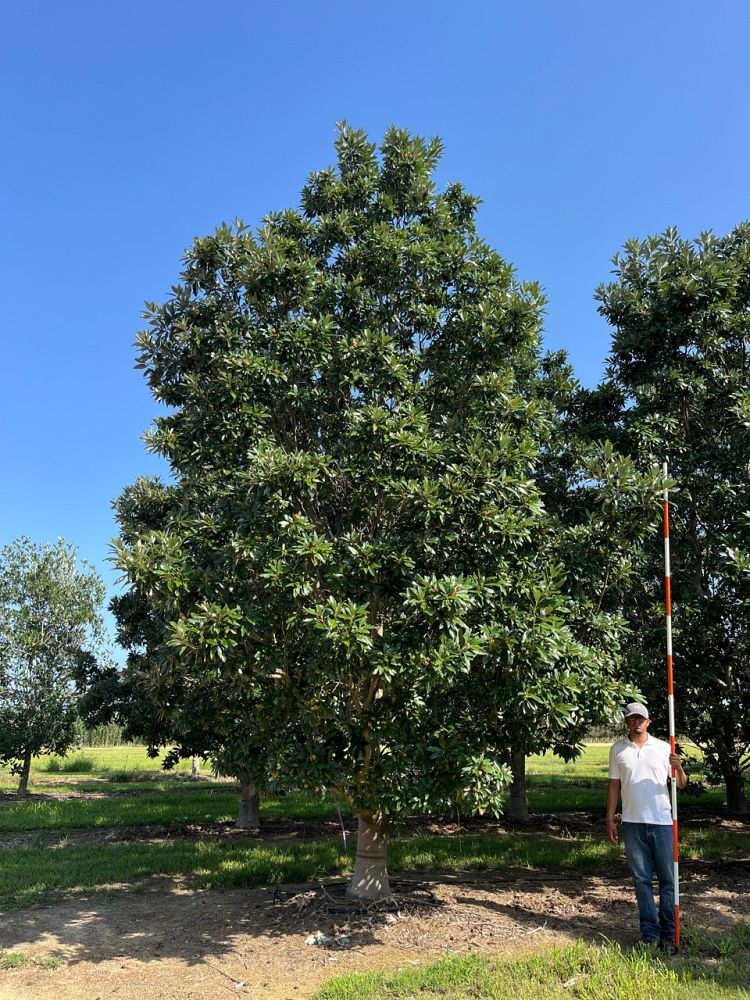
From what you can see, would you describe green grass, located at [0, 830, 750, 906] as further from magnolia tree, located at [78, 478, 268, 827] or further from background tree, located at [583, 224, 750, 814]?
background tree, located at [583, 224, 750, 814]

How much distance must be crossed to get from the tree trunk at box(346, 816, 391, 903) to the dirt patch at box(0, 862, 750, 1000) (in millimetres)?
289

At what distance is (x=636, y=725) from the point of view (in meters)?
7.48

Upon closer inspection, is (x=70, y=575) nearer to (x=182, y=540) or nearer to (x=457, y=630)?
(x=182, y=540)

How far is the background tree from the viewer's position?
32.8ft

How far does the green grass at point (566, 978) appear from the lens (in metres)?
5.87

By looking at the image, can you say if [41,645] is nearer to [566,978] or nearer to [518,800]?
[518,800]

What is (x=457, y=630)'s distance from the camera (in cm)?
691

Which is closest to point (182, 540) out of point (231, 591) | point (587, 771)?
point (231, 591)

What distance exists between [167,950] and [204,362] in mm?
6808

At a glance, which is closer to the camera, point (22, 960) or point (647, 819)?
point (647, 819)

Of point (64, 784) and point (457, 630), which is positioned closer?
point (457, 630)

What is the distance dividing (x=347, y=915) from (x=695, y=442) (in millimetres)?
8043

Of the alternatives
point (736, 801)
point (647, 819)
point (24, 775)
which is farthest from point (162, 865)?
point (24, 775)

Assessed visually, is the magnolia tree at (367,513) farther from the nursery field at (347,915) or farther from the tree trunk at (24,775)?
the tree trunk at (24,775)
